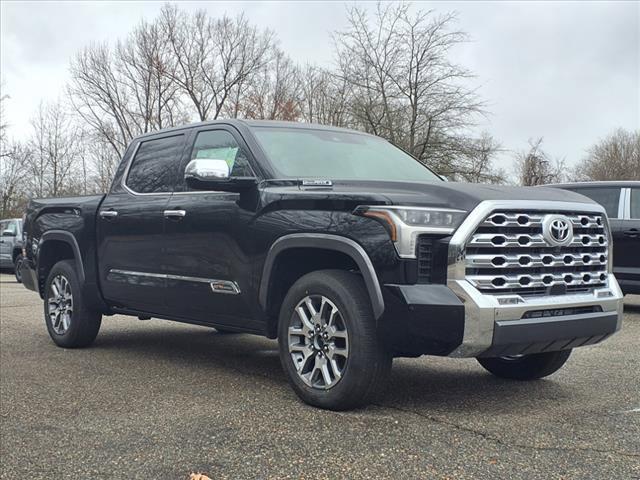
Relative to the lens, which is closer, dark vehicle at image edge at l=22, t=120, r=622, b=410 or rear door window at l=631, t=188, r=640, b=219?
dark vehicle at image edge at l=22, t=120, r=622, b=410

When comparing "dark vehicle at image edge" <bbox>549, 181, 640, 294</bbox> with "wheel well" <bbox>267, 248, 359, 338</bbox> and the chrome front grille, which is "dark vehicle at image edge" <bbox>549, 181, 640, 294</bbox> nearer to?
the chrome front grille

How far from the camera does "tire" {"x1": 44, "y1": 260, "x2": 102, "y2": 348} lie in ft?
21.8

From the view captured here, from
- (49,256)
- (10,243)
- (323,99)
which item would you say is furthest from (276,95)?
(49,256)

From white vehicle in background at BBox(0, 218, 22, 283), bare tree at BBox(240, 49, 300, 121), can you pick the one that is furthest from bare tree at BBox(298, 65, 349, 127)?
white vehicle in background at BBox(0, 218, 22, 283)

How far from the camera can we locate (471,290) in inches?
151

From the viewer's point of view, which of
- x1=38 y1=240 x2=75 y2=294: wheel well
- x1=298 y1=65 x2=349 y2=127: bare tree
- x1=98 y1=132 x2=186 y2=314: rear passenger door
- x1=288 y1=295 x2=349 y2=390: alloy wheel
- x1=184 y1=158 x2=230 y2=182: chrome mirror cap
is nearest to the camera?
x1=288 y1=295 x2=349 y2=390: alloy wheel

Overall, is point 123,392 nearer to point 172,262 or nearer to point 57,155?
point 172,262

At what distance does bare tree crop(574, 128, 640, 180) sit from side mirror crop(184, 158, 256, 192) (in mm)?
52521

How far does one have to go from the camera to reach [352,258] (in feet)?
13.6

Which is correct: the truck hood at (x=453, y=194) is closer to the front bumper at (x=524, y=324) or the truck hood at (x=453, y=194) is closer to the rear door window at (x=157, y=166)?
the front bumper at (x=524, y=324)

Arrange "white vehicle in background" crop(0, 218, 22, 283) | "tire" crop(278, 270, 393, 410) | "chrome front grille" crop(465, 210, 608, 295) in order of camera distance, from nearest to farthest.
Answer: "chrome front grille" crop(465, 210, 608, 295), "tire" crop(278, 270, 393, 410), "white vehicle in background" crop(0, 218, 22, 283)

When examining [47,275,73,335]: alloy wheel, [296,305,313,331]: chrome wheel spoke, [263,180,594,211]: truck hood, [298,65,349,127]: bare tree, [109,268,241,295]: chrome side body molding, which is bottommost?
[47,275,73,335]: alloy wheel

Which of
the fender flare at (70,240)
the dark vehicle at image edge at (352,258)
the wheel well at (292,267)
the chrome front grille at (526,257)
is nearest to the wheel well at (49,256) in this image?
the fender flare at (70,240)

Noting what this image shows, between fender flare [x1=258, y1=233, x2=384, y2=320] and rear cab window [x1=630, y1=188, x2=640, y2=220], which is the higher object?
rear cab window [x1=630, y1=188, x2=640, y2=220]
